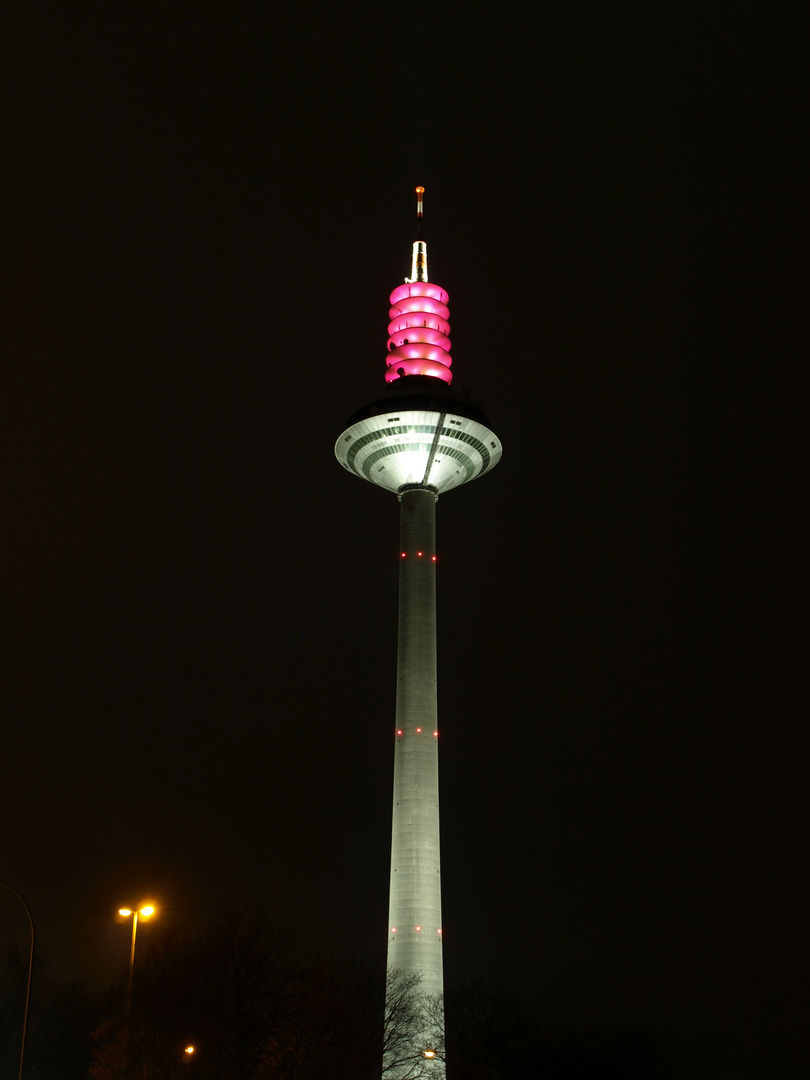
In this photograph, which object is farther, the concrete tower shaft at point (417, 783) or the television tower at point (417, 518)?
the television tower at point (417, 518)

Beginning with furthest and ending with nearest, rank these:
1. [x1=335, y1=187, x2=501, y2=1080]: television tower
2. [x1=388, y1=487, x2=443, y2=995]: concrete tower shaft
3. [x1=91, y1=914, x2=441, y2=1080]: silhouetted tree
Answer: [x1=335, y1=187, x2=501, y2=1080]: television tower
[x1=388, y1=487, x2=443, y2=995]: concrete tower shaft
[x1=91, y1=914, x2=441, y2=1080]: silhouetted tree

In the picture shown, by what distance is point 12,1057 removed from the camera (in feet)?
277

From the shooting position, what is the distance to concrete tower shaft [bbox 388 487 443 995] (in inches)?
3219

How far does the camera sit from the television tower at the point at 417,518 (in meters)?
82.5

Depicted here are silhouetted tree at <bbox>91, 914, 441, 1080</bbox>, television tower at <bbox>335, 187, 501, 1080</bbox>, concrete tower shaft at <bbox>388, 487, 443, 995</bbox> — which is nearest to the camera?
silhouetted tree at <bbox>91, 914, 441, 1080</bbox>

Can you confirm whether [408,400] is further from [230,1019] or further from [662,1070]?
[662,1070]

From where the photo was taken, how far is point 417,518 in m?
98.6

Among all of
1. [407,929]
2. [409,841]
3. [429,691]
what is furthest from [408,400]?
[407,929]

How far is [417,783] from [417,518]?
23322mm

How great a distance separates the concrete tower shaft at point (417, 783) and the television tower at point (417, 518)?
A: 0.26 ft

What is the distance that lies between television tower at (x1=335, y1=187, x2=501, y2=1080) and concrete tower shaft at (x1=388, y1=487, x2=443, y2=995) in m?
0.08

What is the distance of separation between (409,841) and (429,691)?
11628mm

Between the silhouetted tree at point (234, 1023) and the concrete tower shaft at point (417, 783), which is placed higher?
the concrete tower shaft at point (417, 783)

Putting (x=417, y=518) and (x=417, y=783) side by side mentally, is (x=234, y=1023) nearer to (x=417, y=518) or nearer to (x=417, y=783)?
(x=417, y=783)
